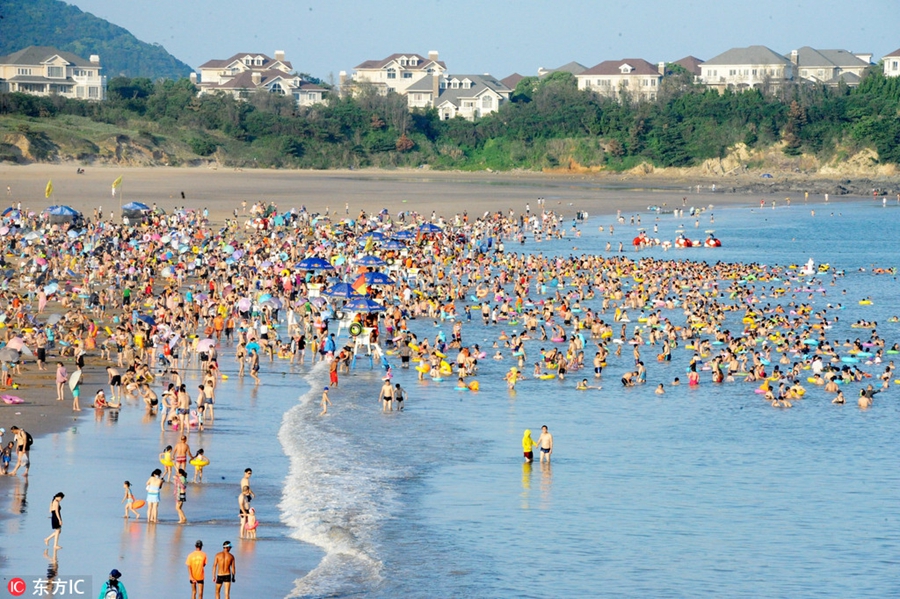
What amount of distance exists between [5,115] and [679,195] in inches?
2162

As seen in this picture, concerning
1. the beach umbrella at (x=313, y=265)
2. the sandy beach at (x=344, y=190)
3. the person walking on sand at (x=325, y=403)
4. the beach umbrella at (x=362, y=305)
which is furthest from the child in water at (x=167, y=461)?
the sandy beach at (x=344, y=190)

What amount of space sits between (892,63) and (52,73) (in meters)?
94.4

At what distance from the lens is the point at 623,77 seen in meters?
141

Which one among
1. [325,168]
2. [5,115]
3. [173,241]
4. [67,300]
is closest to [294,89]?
A: [325,168]

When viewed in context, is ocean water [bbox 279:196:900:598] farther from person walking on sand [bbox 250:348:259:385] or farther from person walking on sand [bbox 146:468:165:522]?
person walking on sand [bbox 146:468:165:522]

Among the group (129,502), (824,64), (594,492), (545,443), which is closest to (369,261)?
(545,443)

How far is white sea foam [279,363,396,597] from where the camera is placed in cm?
1450

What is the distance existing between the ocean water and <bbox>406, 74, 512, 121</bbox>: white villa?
108 metres

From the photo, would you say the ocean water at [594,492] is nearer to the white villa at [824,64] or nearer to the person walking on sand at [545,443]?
the person walking on sand at [545,443]

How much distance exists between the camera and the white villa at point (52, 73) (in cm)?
13262

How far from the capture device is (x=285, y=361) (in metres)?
29.6

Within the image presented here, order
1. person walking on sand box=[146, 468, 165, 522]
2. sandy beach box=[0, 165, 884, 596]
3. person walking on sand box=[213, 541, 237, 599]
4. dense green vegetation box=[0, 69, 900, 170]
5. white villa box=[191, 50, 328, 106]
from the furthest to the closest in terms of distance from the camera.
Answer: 1. white villa box=[191, 50, 328, 106]
2. dense green vegetation box=[0, 69, 900, 170]
3. person walking on sand box=[146, 468, 165, 522]
4. sandy beach box=[0, 165, 884, 596]
5. person walking on sand box=[213, 541, 237, 599]

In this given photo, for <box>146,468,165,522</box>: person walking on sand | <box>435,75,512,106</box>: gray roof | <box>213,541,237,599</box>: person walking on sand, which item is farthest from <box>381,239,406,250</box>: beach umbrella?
<box>435,75,512,106</box>: gray roof

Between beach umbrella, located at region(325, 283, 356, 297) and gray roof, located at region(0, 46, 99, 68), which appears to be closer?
beach umbrella, located at region(325, 283, 356, 297)
